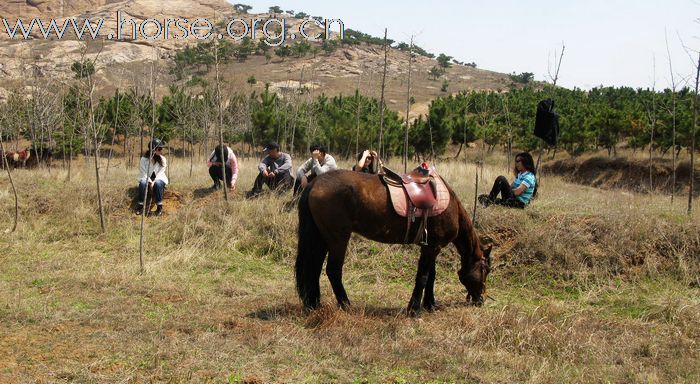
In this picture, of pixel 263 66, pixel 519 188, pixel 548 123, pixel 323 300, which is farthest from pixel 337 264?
pixel 263 66

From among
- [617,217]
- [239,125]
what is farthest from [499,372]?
[239,125]

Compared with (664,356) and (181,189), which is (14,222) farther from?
(664,356)

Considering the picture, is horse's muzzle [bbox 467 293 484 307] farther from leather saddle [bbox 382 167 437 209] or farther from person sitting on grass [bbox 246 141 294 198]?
person sitting on grass [bbox 246 141 294 198]

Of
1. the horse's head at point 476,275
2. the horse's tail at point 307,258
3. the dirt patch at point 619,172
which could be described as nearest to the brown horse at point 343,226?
the horse's tail at point 307,258

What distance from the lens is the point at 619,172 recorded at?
24484mm

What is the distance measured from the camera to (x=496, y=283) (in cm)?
794

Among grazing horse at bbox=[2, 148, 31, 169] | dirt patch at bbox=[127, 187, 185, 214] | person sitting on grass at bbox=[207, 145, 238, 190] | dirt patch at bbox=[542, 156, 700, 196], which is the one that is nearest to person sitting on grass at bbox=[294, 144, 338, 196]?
person sitting on grass at bbox=[207, 145, 238, 190]

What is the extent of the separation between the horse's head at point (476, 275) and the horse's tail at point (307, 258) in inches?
68.9

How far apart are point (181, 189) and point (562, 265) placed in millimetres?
7222

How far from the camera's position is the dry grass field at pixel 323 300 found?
4672mm

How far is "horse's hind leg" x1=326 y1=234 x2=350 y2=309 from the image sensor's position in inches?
243

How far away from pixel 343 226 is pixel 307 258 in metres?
0.52

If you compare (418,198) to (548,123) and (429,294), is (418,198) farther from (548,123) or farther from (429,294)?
(548,123)

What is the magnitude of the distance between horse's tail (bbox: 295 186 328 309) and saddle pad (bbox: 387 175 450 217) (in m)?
0.88
